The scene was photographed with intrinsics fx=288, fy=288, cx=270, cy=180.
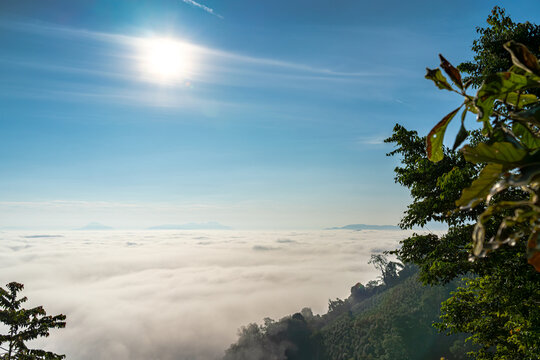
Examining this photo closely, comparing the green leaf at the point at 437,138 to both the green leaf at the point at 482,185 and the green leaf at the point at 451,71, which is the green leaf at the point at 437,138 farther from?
the green leaf at the point at 482,185

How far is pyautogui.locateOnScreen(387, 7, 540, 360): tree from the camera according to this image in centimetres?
71

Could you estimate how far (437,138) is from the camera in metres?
1.13

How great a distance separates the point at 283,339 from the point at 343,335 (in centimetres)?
2185

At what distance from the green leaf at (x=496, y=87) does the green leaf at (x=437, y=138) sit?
0.15m

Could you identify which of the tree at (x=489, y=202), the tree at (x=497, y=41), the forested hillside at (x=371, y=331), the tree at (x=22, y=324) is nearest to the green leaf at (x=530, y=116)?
the tree at (x=489, y=202)

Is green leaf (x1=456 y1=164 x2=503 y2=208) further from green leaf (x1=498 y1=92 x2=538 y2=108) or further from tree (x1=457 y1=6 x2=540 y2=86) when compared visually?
tree (x1=457 y1=6 x2=540 y2=86)

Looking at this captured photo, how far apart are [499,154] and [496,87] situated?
25 cm

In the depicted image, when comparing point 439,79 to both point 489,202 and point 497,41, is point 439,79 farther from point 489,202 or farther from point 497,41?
point 497,41

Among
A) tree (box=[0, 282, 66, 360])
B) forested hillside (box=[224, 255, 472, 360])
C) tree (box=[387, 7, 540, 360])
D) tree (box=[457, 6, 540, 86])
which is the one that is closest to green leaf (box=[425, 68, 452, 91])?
tree (box=[387, 7, 540, 360])

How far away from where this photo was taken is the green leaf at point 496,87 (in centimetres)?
78

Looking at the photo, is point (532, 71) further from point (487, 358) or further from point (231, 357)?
point (231, 357)

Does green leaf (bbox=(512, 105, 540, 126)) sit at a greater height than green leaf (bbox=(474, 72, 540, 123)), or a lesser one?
lesser

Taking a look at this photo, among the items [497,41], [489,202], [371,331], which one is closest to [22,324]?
[489,202]

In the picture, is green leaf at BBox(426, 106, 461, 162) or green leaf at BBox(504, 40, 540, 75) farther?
green leaf at BBox(426, 106, 461, 162)
